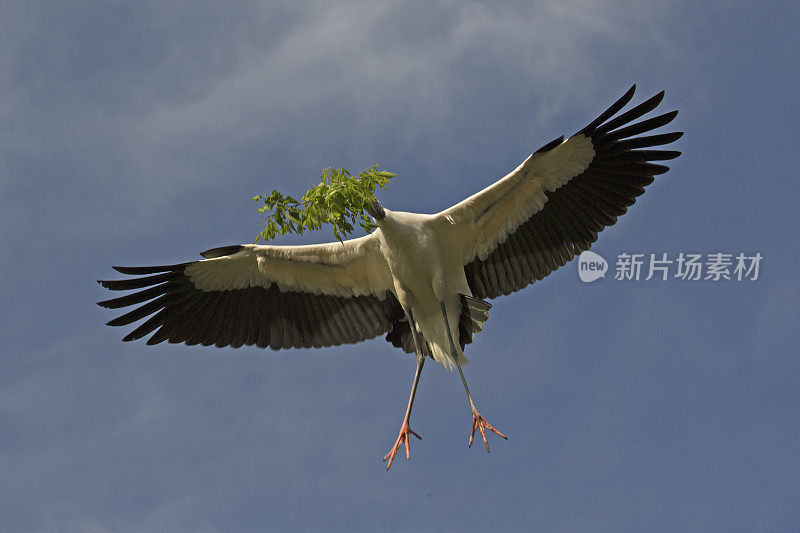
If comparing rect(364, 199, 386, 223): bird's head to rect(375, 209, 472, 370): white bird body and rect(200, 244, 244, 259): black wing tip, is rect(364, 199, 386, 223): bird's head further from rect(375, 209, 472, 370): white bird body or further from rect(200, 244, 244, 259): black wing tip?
rect(200, 244, 244, 259): black wing tip

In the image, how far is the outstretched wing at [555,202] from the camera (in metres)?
10.5

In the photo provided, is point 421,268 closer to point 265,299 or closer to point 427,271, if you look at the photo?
point 427,271

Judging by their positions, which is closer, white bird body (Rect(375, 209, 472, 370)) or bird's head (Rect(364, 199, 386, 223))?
bird's head (Rect(364, 199, 386, 223))

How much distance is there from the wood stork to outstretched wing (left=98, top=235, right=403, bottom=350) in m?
0.01

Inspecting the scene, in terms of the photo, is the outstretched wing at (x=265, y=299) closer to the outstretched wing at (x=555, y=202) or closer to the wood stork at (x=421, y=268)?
the wood stork at (x=421, y=268)

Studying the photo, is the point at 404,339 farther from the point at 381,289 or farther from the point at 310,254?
the point at 310,254

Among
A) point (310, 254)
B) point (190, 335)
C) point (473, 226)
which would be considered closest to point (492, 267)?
point (473, 226)

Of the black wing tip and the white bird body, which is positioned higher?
the black wing tip

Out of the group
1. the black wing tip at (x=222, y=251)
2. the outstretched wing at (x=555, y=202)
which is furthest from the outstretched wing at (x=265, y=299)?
the outstretched wing at (x=555, y=202)

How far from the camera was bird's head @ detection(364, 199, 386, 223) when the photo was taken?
9.89 metres

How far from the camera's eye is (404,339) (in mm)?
11609

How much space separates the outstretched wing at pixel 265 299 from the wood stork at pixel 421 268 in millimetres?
14

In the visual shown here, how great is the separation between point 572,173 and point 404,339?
3118mm

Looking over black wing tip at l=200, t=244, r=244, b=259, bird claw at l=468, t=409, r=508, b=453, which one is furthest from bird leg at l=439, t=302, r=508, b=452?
black wing tip at l=200, t=244, r=244, b=259
